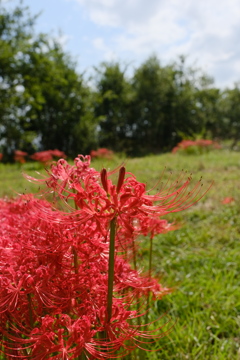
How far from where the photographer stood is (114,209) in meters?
0.90

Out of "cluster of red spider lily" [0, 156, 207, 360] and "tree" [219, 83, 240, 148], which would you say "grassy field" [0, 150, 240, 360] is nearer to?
"cluster of red spider lily" [0, 156, 207, 360]

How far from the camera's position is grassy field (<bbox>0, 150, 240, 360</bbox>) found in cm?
232

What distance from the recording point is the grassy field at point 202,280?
2315mm

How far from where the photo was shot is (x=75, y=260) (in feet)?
3.59

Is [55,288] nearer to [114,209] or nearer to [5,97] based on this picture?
[114,209]

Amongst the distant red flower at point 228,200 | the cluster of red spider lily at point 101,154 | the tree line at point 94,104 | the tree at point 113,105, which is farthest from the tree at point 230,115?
the distant red flower at point 228,200

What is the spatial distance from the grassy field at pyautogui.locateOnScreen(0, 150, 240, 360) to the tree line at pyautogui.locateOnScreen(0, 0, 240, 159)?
1310 centimetres

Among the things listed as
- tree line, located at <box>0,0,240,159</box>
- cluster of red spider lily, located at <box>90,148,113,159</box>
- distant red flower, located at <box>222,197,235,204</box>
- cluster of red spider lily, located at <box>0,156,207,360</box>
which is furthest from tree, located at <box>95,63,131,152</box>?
cluster of red spider lily, located at <box>0,156,207,360</box>

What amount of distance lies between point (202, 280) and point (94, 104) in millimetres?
18880

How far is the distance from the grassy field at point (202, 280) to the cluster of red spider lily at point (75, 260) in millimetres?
179

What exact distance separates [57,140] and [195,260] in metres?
15.6

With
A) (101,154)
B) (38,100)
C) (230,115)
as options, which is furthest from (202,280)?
(230,115)

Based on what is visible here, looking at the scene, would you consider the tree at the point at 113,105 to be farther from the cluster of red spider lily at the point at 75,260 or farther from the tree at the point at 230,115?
the cluster of red spider lily at the point at 75,260

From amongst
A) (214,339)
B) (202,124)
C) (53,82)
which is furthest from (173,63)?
(214,339)
